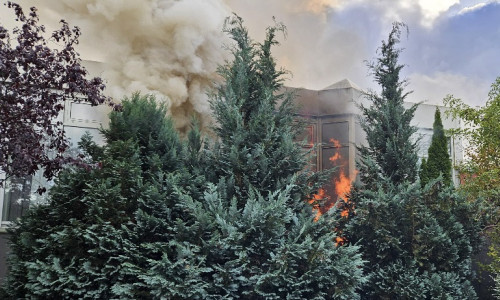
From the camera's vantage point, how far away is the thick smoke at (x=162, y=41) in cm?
1391

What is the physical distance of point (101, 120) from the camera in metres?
13.5

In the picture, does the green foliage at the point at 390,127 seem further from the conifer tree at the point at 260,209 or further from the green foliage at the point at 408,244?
the conifer tree at the point at 260,209

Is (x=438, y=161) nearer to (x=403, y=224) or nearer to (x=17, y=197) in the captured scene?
(x=403, y=224)

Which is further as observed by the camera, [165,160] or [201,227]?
[165,160]

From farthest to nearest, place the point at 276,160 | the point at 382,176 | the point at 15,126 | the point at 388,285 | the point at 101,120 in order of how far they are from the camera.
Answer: the point at 101,120 < the point at 382,176 < the point at 388,285 < the point at 276,160 < the point at 15,126

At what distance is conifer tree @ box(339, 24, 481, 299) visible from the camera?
36.8 ft

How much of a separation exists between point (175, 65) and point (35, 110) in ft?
19.0

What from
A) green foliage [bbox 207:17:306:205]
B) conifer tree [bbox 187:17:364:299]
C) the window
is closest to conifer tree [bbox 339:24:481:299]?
conifer tree [bbox 187:17:364:299]

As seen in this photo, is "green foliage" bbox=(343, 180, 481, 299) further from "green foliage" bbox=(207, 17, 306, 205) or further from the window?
the window

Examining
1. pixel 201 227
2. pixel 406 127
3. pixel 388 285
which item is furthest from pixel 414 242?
pixel 201 227

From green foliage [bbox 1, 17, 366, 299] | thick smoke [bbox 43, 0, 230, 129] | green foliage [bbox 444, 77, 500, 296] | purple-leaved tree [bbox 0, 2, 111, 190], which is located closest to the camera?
purple-leaved tree [bbox 0, 2, 111, 190]

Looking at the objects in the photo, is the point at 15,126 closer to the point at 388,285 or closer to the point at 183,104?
the point at 183,104

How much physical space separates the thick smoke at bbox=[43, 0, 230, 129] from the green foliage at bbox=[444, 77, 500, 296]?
731cm

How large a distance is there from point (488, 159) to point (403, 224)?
14.4 ft
